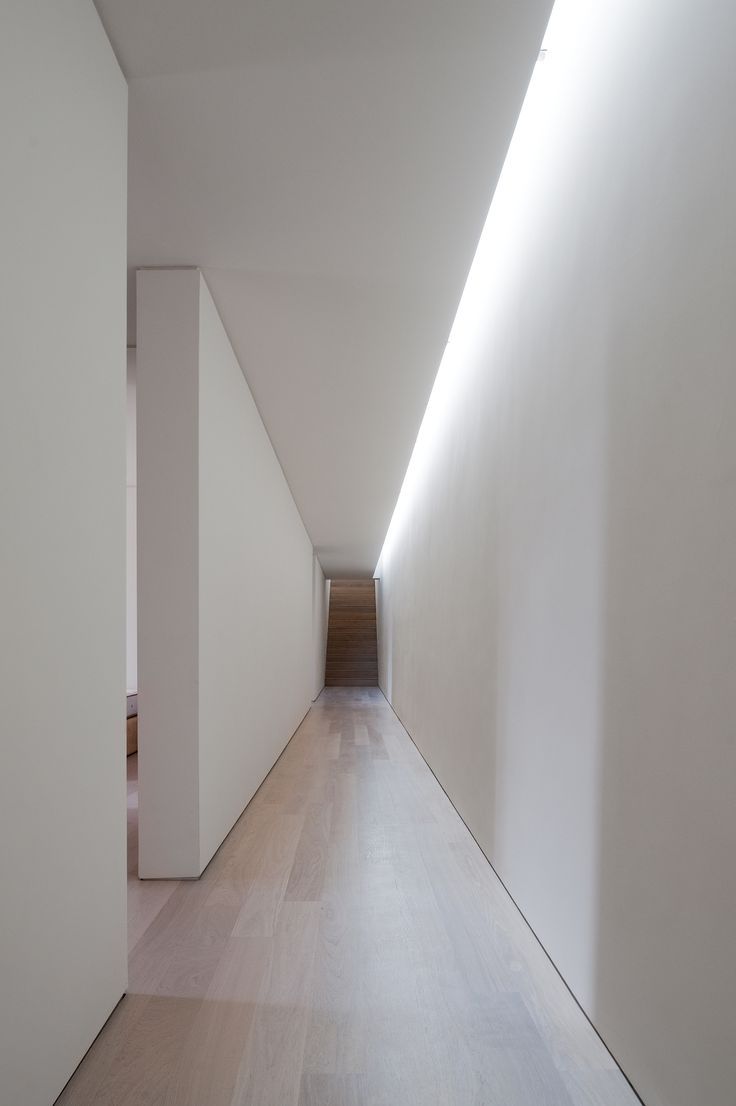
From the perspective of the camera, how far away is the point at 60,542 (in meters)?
1.73

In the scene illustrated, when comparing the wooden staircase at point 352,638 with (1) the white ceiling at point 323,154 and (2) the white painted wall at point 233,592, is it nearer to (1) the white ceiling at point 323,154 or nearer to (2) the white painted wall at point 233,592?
(2) the white painted wall at point 233,592

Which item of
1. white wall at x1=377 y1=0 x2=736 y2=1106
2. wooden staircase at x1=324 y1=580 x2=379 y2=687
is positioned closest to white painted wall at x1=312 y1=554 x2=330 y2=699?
wooden staircase at x1=324 y1=580 x2=379 y2=687

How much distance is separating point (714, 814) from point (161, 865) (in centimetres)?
259

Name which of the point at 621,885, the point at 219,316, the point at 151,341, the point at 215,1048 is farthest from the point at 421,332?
the point at 215,1048

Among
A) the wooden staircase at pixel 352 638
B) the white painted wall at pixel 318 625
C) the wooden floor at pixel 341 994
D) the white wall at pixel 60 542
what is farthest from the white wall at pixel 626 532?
the wooden staircase at pixel 352 638

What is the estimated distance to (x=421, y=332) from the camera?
13.3 ft

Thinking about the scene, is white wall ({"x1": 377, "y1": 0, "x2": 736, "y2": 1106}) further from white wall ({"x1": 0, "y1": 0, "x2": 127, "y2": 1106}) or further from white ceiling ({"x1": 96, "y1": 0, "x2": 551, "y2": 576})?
white wall ({"x1": 0, "y1": 0, "x2": 127, "y2": 1106})

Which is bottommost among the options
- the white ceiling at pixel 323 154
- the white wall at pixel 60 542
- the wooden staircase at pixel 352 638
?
the wooden staircase at pixel 352 638

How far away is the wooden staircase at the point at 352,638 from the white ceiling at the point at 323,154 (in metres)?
13.4

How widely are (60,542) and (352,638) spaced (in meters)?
16.5

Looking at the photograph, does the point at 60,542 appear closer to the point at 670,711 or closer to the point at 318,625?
A: the point at 670,711

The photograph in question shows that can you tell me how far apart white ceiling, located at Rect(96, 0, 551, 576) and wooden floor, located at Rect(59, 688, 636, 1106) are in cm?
257

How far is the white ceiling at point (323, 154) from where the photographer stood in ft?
6.51

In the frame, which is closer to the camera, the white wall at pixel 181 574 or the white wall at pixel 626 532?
the white wall at pixel 626 532
